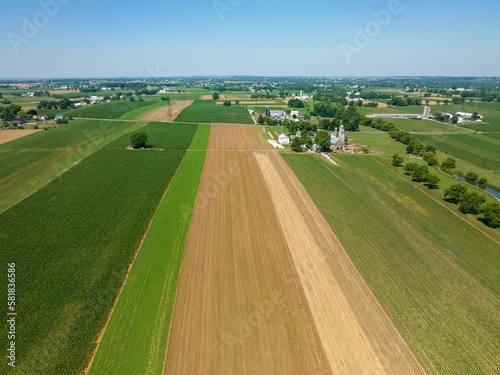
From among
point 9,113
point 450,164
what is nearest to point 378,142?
point 450,164

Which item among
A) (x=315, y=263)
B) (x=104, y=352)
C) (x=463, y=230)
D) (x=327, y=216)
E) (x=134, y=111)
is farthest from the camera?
(x=134, y=111)

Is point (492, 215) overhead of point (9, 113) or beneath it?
overhead

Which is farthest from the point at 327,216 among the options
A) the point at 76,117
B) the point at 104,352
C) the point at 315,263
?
the point at 76,117

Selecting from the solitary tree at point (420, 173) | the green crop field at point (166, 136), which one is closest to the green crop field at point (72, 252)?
the green crop field at point (166, 136)

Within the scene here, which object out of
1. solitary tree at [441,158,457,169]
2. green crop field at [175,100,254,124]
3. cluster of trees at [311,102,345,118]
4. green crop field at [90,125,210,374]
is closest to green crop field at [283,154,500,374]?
solitary tree at [441,158,457,169]

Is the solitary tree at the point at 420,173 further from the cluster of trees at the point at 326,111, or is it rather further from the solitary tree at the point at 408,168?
the cluster of trees at the point at 326,111

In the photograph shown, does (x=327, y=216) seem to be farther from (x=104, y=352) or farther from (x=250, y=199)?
(x=104, y=352)

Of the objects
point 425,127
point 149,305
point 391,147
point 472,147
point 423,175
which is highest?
point 149,305

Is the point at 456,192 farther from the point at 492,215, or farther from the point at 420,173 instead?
the point at 420,173
